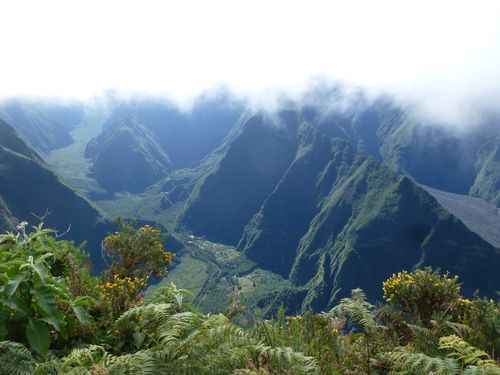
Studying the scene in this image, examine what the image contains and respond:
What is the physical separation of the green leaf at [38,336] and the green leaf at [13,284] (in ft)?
1.97

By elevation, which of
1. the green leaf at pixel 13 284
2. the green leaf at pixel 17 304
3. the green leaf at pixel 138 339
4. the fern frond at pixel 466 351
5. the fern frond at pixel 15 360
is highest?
the fern frond at pixel 466 351

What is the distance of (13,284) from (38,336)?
900mm

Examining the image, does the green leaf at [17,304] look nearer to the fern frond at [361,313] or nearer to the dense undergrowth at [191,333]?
the dense undergrowth at [191,333]

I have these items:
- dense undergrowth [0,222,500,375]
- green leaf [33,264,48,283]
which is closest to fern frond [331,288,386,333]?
dense undergrowth [0,222,500,375]

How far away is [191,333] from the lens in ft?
22.7

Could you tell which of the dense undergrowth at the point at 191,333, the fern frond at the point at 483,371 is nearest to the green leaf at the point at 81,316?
the dense undergrowth at the point at 191,333

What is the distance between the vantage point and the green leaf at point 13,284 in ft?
20.9

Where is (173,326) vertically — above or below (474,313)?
below

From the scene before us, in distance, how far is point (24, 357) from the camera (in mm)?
6164

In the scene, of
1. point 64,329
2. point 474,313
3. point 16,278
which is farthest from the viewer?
point 474,313

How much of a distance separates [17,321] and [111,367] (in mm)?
2193

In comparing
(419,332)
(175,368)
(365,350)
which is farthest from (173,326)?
(419,332)

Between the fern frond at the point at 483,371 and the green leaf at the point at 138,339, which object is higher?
the fern frond at the point at 483,371

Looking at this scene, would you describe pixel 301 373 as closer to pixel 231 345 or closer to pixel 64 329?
pixel 231 345
